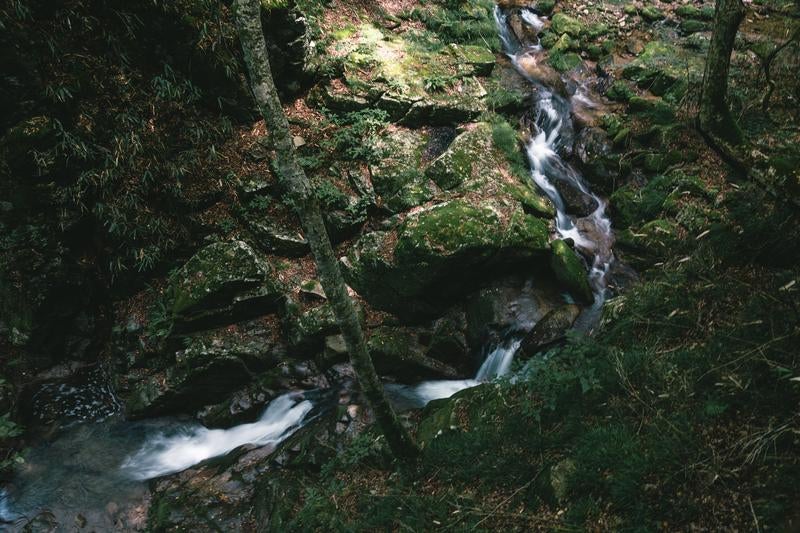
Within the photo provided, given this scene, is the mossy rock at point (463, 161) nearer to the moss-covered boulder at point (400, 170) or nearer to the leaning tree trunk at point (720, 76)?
the moss-covered boulder at point (400, 170)

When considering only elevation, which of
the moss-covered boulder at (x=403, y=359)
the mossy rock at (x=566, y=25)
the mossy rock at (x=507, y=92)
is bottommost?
the moss-covered boulder at (x=403, y=359)

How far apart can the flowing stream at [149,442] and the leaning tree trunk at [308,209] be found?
206 centimetres

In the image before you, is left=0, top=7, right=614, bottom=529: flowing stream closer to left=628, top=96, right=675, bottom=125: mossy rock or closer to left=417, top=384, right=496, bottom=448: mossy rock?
left=417, top=384, right=496, bottom=448: mossy rock

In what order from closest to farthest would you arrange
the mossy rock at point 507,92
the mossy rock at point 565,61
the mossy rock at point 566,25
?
the mossy rock at point 507,92 → the mossy rock at point 565,61 → the mossy rock at point 566,25

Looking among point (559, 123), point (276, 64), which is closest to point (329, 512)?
point (276, 64)

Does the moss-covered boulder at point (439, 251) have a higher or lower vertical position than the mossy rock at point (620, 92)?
lower

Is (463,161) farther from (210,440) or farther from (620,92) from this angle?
(210,440)

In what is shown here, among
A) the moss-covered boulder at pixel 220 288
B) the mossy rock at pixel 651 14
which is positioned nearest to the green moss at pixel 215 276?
the moss-covered boulder at pixel 220 288

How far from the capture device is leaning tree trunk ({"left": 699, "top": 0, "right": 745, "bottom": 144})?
5.25 meters

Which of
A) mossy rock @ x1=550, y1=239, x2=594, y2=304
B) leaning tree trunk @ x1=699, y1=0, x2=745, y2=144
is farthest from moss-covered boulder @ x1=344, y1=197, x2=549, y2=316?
leaning tree trunk @ x1=699, y1=0, x2=745, y2=144

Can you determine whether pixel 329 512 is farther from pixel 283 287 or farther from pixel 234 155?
pixel 234 155

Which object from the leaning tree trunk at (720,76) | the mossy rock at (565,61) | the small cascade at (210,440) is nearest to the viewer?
the leaning tree trunk at (720,76)

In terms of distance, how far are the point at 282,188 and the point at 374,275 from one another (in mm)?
2257

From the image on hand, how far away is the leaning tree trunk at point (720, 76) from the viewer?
5250mm
